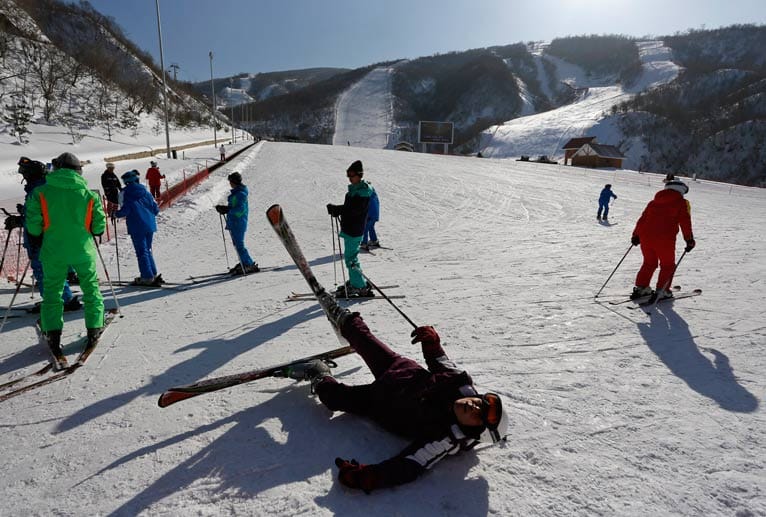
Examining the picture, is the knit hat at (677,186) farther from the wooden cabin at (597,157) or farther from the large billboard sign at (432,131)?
the large billboard sign at (432,131)

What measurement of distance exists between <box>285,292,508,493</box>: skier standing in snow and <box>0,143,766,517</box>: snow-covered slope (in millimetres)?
167

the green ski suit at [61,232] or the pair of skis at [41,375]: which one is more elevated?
the green ski suit at [61,232]

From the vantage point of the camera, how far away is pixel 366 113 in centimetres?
12156

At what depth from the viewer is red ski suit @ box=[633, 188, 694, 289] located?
535 cm

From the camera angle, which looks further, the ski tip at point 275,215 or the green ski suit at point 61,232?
the ski tip at point 275,215

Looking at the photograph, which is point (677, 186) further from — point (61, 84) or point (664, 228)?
point (61, 84)

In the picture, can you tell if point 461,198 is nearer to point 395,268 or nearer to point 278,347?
point 395,268

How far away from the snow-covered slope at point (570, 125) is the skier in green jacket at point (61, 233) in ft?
226

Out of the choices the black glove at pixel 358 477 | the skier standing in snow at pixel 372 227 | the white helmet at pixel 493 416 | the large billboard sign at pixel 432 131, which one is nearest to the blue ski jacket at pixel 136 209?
the skier standing in snow at pixel 372 227

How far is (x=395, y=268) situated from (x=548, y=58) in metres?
177

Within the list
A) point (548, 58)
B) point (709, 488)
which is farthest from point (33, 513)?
point (548, 58)

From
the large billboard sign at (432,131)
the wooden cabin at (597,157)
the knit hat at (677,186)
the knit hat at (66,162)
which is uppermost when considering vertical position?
the large billboard sign at (432,131)

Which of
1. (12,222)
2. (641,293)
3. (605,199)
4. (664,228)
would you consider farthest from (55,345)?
(605,199)

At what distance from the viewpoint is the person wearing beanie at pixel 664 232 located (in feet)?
17.5
